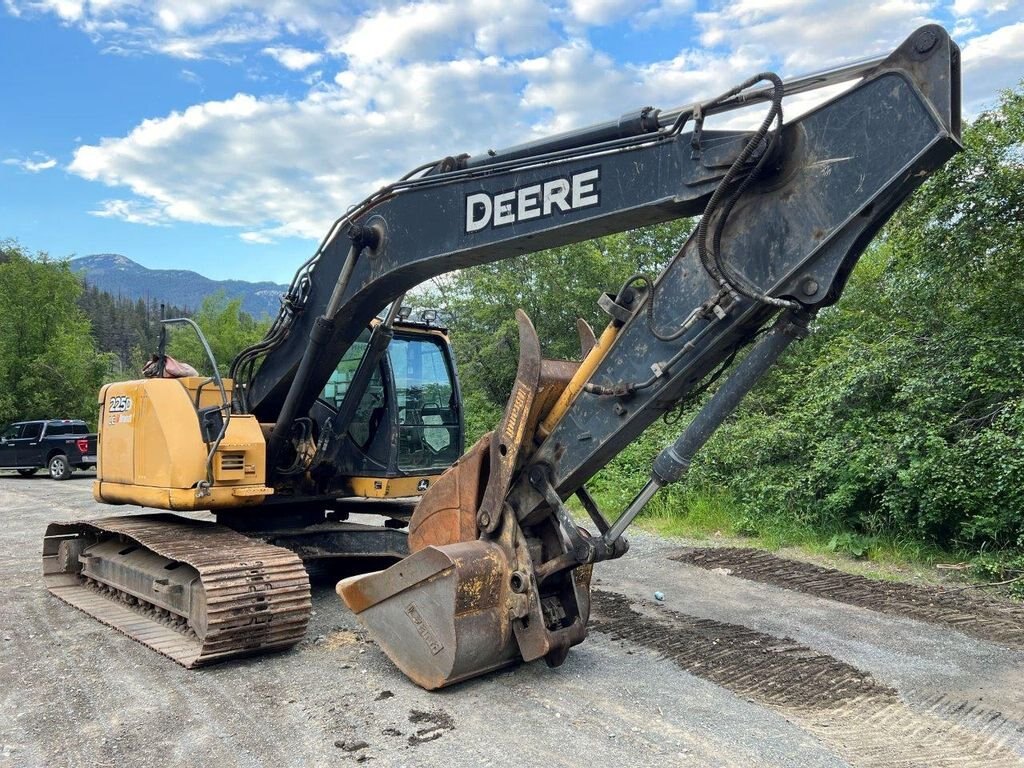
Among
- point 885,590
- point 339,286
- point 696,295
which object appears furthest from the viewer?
point 885,590

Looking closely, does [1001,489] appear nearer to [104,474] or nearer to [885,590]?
[885,590]

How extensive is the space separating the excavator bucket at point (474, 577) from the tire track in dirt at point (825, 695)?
1256 mm

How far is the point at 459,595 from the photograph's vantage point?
4.12 metres

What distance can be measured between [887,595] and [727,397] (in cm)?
367

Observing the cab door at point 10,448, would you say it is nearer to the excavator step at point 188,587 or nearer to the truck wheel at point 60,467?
the truck wheel at point 60,467

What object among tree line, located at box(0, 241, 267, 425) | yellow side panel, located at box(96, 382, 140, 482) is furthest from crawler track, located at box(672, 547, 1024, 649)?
tree line, located at box(0, 241, 267, 425)

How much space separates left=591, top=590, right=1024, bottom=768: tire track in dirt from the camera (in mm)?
3598

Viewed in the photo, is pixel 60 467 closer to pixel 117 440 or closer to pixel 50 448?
pixel 50 448

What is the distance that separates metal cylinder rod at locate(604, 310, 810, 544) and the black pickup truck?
1870 centimetres

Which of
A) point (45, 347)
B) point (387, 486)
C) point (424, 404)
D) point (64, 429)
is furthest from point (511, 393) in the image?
point (45, 347)

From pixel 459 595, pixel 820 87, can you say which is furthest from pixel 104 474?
pixel 820 87

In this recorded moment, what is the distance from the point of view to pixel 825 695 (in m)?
4.30

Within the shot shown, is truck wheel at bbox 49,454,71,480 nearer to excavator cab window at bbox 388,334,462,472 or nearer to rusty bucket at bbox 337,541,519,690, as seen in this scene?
excavator cab window at bbox 388,334,462,472

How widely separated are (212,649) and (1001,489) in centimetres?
631
